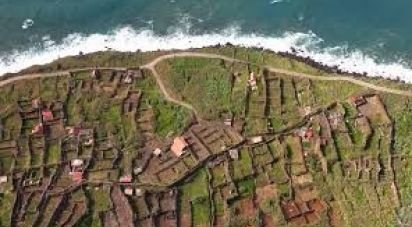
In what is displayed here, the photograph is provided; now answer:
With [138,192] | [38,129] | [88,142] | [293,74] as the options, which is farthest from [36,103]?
[293,74]

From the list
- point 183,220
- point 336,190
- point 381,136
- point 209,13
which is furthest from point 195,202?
point 209,13

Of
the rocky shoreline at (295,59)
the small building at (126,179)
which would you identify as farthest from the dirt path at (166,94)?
the small building at (126,179)

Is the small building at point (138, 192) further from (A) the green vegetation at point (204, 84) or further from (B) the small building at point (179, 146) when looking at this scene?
(A) the green vegetation at point (204, 84)

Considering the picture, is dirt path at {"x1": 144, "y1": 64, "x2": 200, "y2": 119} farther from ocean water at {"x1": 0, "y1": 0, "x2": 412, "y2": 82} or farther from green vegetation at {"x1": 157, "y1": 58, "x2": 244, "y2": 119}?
ocean water at {"x1": 0, "y1": 0, "x2": 412, "y2": 82}

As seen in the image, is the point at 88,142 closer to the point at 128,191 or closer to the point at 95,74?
the point at 128,191

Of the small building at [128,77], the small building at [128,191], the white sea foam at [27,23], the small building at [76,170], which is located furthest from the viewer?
the white sea foam at [27,23]

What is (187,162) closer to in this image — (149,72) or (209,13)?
(149,72)
